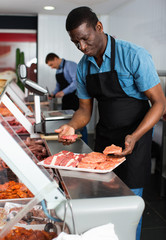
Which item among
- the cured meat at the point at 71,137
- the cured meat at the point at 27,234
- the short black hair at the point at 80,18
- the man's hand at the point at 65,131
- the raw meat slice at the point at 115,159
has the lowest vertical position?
the cured meat at the point at 27,234

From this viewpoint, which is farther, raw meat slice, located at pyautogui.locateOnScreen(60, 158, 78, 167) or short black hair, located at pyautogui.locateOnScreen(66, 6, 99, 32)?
short black hair, located at pyautogui.locateOnScreen(66, 6, 99, 32)

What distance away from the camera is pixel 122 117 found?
2203mm

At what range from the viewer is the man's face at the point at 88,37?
5.78ft

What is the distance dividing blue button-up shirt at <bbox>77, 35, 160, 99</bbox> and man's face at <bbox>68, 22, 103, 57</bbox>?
5.5 inches

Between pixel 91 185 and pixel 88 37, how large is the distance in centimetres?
88

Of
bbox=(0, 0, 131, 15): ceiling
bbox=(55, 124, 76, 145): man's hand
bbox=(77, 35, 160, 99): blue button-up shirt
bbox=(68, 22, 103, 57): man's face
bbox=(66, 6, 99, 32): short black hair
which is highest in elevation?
bbox=(0, 0, 131, 15): ceiling

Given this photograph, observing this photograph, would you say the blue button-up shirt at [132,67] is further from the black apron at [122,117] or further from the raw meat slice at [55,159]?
the raw meat slice at [55,159]

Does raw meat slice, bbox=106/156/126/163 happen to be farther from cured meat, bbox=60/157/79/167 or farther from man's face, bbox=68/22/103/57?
man's face, bbox=68/22/103/57

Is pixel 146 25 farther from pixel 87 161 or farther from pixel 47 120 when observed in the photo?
pixel 87 161

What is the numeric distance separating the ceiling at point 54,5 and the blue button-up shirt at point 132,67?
476 cm

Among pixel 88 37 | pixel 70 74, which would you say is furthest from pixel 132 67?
pixel 70 74

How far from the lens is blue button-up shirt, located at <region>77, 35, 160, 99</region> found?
6.44ft

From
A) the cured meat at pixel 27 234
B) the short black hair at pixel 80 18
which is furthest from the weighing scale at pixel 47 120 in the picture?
the cured meat at pixel 27 234

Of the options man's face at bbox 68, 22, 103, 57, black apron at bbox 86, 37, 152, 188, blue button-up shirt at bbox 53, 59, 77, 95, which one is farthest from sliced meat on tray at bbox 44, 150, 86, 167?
blue button-up shirt at bbox 53, 59, 77, 95
